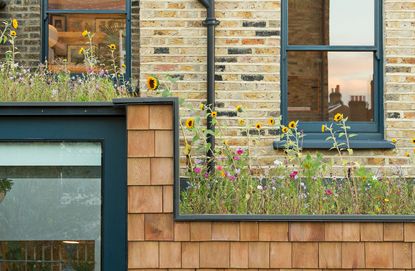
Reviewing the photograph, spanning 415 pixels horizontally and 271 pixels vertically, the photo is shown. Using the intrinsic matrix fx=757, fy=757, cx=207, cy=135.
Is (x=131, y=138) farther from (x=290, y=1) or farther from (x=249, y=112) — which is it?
(x=290, y=1)

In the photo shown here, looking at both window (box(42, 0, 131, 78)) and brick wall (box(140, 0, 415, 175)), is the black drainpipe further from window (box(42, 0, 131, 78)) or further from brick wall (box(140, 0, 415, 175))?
window (box(42, 0, 131, 78))

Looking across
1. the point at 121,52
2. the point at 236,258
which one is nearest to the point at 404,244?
the point at 236,258

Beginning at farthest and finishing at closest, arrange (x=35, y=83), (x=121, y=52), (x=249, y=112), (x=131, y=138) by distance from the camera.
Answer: (x=121, y=52) < (x=249, y=112) < (x=35, y=83) < (x=131, y=138)

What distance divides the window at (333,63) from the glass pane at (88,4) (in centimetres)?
206

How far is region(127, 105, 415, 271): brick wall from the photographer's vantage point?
14.3ft

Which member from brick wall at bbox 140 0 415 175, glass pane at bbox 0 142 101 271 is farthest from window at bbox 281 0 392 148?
glass pane at bbox 0 142 101 271

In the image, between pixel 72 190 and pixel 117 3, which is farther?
pixel 117 3

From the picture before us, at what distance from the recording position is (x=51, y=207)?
441 cm

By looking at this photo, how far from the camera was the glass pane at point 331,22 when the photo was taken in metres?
7.18

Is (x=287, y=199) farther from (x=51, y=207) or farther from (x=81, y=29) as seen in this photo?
(x=81, y=29)

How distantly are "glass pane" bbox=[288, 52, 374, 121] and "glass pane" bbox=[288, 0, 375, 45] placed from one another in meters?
0.13

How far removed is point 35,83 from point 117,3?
2.82 m

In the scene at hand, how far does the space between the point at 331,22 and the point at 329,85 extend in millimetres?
607

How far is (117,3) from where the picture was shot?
825 cm
